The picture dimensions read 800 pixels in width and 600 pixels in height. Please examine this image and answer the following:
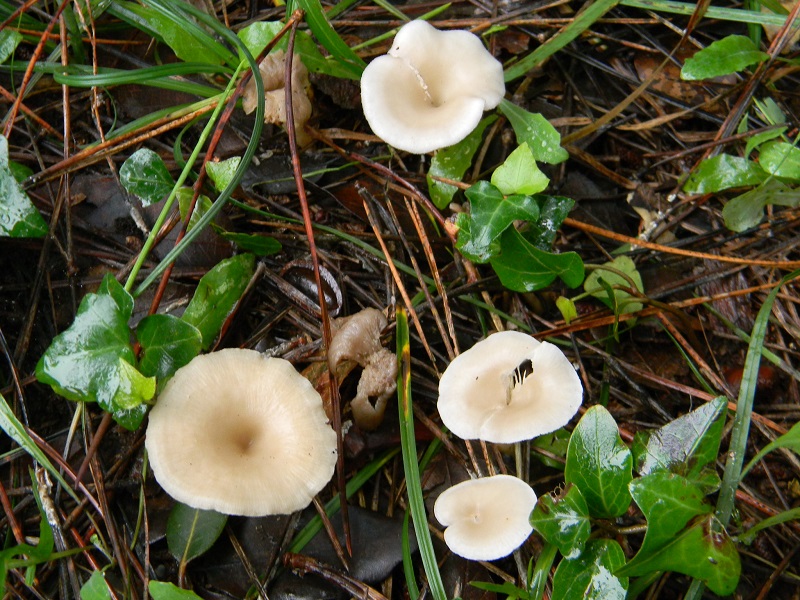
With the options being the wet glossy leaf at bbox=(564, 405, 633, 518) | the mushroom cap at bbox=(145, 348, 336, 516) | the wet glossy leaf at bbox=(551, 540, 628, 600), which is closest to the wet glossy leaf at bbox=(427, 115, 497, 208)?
the mushroom cap at bbox=(145, 348, 336, 516)

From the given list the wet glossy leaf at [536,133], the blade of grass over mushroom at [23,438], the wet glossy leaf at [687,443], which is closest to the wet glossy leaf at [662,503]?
the wet glossy leaf at [687,443]

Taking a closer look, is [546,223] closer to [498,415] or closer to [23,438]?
[498,415]

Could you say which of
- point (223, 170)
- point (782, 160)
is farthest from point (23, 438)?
point (782, 160)

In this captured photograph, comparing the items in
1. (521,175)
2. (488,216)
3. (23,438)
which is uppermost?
(521,175)

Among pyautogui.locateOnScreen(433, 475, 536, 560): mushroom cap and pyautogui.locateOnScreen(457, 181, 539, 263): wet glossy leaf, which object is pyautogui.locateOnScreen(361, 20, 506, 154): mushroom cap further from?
pyautogui.locateOnScreen(433, 475, 536, 560): mushroom cap

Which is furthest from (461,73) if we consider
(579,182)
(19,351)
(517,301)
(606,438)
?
(19,351)

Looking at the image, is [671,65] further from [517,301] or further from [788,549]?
[788,549]
